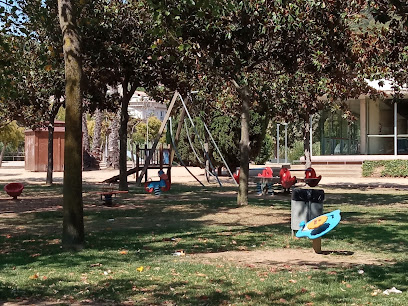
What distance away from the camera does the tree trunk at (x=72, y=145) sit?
952 cm

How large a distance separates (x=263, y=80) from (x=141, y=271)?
46.4ft

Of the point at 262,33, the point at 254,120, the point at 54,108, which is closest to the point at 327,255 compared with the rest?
the point at 262,33

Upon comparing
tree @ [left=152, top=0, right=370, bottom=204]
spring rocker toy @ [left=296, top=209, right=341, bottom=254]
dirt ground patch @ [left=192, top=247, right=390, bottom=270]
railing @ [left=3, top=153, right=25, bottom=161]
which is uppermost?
tree @ [left=152, top=0, right=370, bottom=204]

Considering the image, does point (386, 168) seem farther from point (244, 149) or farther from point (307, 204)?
point (307, 204)

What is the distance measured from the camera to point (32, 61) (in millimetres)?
22109

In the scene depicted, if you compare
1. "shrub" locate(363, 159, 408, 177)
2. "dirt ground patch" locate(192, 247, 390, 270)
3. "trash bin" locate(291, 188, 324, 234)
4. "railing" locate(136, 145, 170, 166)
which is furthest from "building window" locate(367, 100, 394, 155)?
"dirt ground patch" locate(192, 247, 390, 270)

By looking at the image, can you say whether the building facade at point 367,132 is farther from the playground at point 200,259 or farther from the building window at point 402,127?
the playground at point 200,259

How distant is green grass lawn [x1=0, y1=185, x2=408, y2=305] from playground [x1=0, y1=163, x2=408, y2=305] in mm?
15

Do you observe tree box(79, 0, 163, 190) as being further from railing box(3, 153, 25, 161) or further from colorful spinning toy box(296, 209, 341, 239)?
railing box(3, 153, 25, 161)

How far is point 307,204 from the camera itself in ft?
34.8

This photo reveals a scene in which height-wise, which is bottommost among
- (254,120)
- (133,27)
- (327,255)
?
(327,255)

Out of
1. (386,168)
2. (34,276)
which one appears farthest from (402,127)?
(34,276)

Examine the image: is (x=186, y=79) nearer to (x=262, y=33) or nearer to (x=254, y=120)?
(x=262, y=33)

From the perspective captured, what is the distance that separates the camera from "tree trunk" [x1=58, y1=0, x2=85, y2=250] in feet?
31.2
